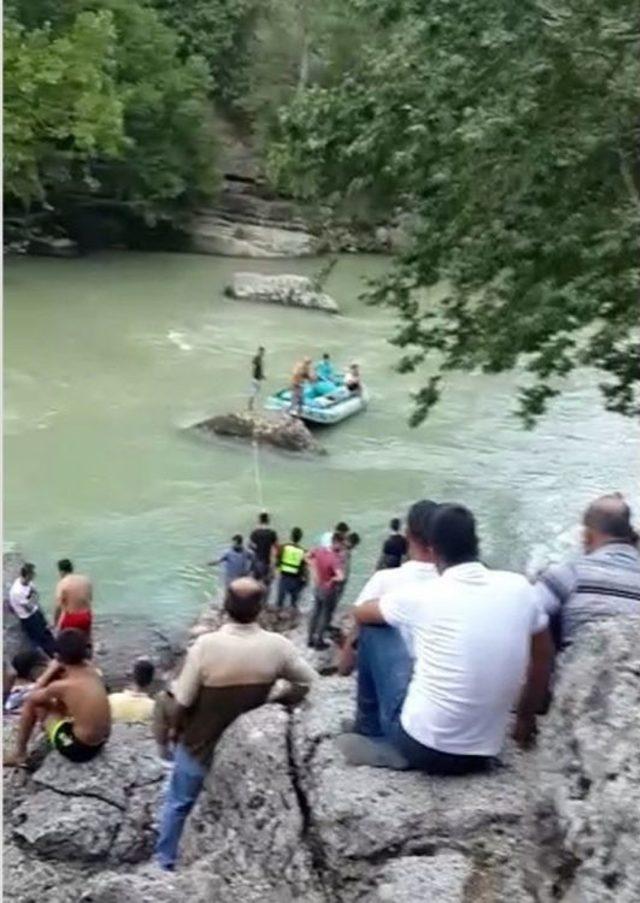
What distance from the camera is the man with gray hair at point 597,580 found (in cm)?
407

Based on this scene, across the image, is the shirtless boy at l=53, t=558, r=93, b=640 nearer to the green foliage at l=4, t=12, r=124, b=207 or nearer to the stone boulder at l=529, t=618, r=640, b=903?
the stone boulder at l=529, t=618, r=640, b=903

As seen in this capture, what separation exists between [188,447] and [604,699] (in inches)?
649

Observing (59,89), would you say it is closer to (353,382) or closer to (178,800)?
(353,382)

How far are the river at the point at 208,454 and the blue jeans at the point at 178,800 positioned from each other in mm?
8563

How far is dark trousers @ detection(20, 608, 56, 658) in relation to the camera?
33.4 ft

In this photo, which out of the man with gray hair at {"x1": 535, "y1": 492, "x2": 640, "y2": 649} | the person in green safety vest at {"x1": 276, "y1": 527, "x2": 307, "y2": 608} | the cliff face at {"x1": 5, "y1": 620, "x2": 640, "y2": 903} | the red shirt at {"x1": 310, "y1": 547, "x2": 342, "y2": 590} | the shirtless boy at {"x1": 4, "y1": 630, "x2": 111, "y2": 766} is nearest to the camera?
the cliff face at {"x1": 5, "y1": 620, "x2": 640, "y2": 903}

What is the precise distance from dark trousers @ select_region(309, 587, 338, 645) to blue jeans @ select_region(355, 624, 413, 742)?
6.88 meters

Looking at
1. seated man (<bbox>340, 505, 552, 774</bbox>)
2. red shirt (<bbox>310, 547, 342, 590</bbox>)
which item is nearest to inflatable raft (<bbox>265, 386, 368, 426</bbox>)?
red shirt (<bbox>310, 547, 342, 590</bbox>)

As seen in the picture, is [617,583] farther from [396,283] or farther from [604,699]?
[396,283]

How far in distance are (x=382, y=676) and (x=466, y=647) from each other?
0.42 meters

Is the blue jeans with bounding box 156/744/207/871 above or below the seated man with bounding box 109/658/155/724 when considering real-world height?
above

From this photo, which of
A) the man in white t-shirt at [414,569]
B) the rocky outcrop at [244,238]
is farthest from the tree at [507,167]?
the rocky outcrop at [244,238]

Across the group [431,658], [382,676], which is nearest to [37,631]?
[382,676]

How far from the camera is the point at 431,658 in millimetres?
3939
